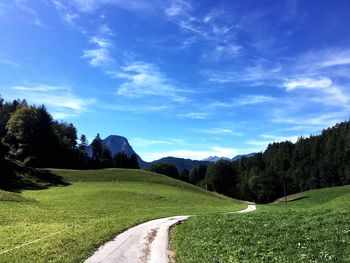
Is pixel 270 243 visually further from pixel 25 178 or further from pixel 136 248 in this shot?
pixel 25 178

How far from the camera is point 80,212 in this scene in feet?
172

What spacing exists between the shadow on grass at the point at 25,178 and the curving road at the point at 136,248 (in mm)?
56664

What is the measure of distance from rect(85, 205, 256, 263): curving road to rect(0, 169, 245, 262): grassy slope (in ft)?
2.31

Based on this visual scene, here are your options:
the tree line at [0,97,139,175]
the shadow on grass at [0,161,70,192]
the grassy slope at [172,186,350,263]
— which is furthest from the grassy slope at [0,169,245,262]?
the tree line at [0,97,139,175]

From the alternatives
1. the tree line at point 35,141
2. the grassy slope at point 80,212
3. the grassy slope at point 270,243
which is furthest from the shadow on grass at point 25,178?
the grassy slope at point 270,243

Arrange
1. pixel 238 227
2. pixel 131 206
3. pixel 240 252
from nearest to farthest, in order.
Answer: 1. pixel 240 252
2. pixel 238 227
3. pixel 131 206

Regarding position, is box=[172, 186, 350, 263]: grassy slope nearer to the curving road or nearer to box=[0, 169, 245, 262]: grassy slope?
the curving road

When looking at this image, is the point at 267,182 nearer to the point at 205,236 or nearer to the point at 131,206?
the point at 131,206

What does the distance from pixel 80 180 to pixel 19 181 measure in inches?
565

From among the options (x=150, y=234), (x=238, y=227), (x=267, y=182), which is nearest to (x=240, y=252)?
(x=238, y=227)

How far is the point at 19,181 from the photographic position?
95.4 metres

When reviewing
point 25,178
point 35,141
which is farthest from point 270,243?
point 35,141

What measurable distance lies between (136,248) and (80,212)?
2825 centimetres

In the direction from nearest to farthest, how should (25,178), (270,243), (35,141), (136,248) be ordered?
(270,243)
(136,248)
(25,178)
(35,141)
